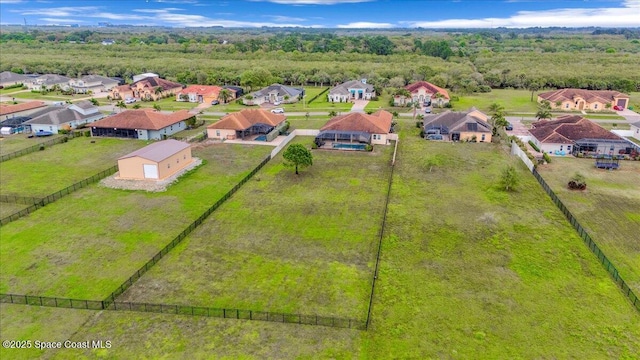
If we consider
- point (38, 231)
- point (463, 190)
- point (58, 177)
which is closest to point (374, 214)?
point (463, 190)

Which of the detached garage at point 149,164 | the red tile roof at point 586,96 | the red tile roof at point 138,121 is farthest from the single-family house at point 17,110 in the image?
the red tile roof at point 586,96

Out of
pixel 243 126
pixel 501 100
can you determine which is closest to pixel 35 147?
pixel 243 126

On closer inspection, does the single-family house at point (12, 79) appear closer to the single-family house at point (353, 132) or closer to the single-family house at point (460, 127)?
the single-family house at point (353, 132)

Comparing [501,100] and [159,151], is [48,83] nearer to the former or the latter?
[159,151]

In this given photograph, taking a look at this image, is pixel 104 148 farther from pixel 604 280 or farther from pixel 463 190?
pixel 604 280

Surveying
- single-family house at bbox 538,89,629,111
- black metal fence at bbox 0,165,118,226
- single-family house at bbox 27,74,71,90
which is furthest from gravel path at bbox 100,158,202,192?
single-family house at bbox 27,74,71,90

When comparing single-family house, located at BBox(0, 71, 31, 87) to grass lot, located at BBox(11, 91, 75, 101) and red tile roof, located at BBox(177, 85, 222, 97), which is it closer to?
grass lot, located at BBox(11, 91, 75, 101)

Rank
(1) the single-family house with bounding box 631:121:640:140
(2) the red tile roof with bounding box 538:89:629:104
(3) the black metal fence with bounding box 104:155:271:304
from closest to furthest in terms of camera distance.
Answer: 1. (3) the black metal fence with bounding box 104:155:271:304
2. (1) the single-family house with bounding box 631:121:640:140
3. (2) the red tile roof with bounding box 538:89:629:104
